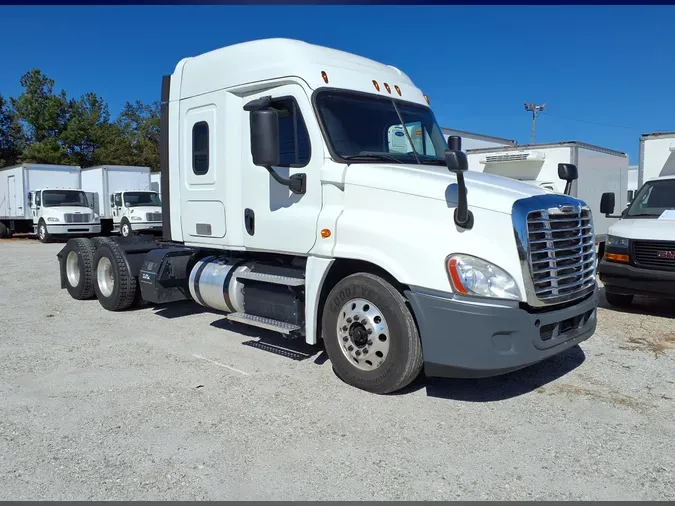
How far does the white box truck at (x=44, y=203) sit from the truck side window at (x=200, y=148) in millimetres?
19351

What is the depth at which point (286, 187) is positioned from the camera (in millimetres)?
5449

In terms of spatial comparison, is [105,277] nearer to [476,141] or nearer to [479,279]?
[479,279]

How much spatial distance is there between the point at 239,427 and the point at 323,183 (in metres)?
2.20

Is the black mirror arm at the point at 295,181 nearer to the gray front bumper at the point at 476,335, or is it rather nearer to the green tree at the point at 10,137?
the gray front bumper at the point at 476,335

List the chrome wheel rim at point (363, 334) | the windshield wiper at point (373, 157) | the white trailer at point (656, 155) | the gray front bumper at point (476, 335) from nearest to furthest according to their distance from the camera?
the gray front bumper at point (476, 335) → the chrome wheel rim at point (363, 334) → the windshield wiper at point (373, 157) → the white trailer at point (656, 155)

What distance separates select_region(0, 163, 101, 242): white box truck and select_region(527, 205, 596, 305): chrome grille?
2277cm

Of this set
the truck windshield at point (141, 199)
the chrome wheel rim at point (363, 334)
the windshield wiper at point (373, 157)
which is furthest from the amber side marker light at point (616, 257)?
the truck windshield at point (141, 199)

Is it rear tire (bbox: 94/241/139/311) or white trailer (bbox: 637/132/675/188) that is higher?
white trailer (bbox: 637/132/675/188)

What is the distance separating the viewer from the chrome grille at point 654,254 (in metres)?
7.30

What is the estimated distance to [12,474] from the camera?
346cm

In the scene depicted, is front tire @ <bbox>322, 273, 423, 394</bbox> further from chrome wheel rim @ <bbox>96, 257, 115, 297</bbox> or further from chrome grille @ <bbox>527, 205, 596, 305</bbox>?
chrome wheel rim @ <bbox>96, 257, 115, 297</bbox>

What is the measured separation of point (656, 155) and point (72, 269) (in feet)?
34.3

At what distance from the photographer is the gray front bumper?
4.14 meters

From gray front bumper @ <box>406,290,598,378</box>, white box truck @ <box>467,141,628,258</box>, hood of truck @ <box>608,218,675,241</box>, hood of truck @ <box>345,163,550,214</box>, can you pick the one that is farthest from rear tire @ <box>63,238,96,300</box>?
white box truck @ <box>467,141,628,258</box>
